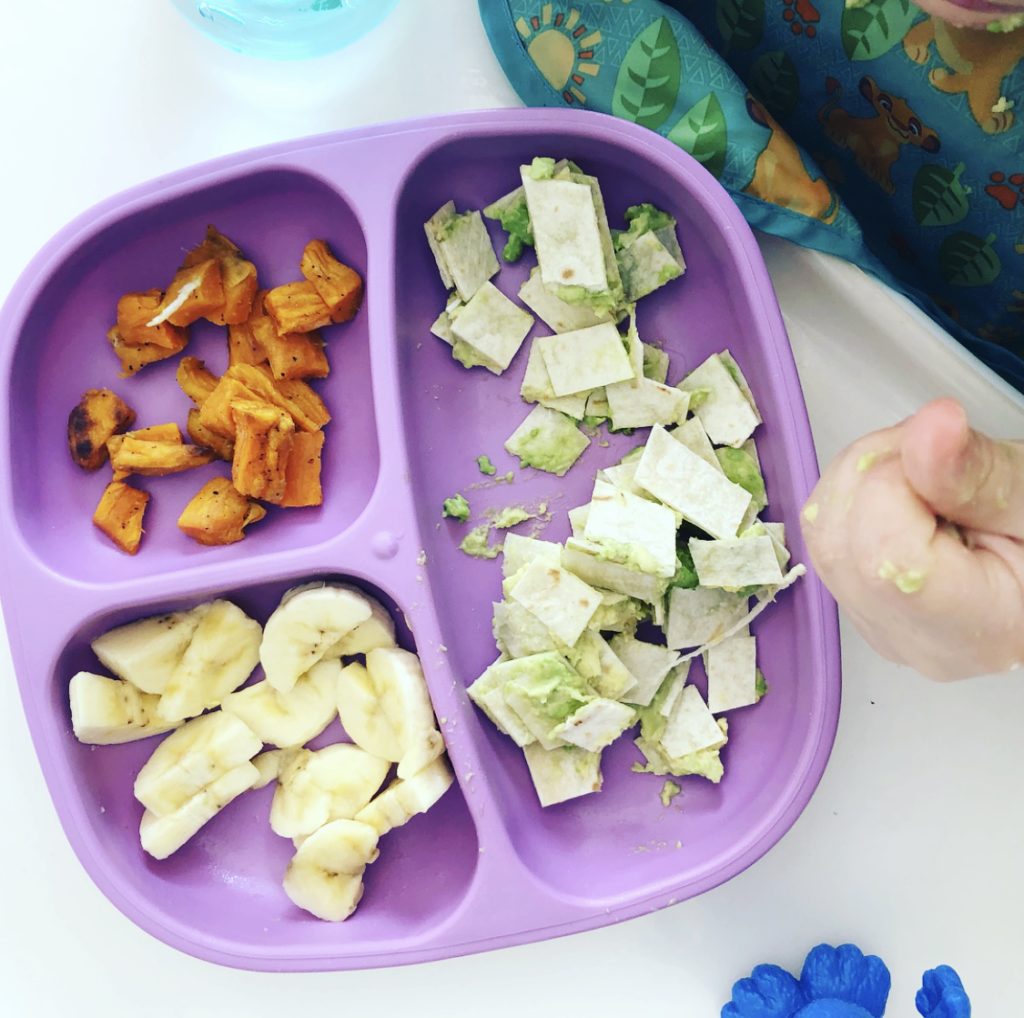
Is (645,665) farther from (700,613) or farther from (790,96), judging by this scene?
(790,96)

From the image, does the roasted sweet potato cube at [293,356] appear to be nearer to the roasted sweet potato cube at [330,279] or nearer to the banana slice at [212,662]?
the roasted sweet potato cube at [330,279]

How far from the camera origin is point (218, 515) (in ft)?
3.28

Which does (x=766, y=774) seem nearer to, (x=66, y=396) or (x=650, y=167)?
(x=650, y=167)

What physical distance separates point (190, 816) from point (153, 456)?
0.38 meters

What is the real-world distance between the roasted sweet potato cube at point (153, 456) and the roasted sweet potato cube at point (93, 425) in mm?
22

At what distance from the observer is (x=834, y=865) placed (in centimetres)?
107

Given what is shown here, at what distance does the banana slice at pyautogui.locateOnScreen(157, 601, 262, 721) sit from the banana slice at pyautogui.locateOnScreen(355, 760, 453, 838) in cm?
20

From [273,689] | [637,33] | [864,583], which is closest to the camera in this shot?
[864,583]

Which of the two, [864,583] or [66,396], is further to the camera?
[66,396]

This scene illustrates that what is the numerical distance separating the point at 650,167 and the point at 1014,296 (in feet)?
1.35

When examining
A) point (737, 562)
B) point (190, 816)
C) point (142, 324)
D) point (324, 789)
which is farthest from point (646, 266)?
point (190, 816)

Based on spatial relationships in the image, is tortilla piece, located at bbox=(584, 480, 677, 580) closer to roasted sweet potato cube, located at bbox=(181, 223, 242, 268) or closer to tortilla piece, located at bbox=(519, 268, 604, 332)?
tortilla piece, located at bbox=(519, 268, 604, 332)

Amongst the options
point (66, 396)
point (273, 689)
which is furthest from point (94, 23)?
point (273, 689)

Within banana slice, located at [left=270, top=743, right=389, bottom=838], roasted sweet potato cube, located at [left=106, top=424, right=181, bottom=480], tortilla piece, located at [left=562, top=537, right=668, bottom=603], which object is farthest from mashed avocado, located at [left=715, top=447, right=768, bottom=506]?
roasted sweet potato cube, located at [left=106, top=424, right=181, bottom=480]
